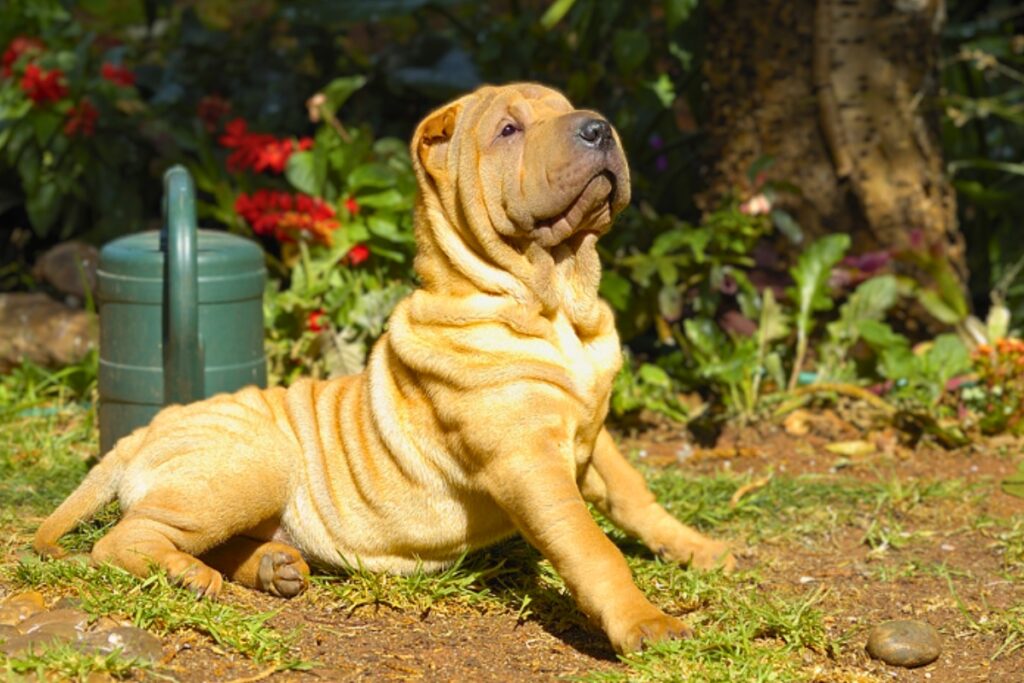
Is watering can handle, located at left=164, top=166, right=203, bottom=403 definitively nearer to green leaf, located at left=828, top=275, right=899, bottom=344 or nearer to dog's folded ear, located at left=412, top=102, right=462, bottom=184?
dog's folded ear, located at left=412, top=102, right=462, bottom=184

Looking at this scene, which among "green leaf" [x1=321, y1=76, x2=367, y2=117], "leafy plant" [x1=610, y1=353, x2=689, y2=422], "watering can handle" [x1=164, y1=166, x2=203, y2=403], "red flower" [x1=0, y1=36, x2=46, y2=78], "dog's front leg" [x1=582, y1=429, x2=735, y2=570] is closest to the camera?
"dog's front leg" [x1=582, y1=429, x2=735, y2=570]

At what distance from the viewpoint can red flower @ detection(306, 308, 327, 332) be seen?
624cm

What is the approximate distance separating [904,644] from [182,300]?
8.62ft

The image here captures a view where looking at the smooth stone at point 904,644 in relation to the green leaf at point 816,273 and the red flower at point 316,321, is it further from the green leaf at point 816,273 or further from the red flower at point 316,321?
the red flower at point 316,321

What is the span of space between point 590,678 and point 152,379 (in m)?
2.37

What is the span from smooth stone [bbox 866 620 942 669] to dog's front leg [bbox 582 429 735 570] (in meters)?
0.67

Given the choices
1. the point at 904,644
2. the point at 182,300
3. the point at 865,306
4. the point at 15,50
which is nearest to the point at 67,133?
the point at 15,50

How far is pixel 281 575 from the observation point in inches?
167

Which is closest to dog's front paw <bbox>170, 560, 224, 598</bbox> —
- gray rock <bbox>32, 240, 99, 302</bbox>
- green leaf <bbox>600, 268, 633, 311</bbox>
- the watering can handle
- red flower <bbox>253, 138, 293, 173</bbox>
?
the watering can handle

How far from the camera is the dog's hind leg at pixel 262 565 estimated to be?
4.24 metres

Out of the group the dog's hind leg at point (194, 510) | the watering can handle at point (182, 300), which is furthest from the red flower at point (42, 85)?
the dog's hind leg at point (194, 510)

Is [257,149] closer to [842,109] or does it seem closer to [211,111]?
[211,111]

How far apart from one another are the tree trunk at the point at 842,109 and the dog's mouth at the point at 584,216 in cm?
279

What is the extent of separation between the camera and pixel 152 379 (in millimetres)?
5348
